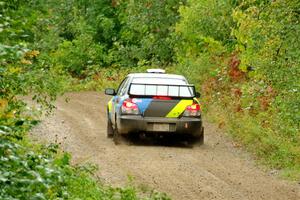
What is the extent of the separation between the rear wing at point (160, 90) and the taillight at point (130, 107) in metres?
0.25

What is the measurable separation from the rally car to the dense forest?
1458 millimetres

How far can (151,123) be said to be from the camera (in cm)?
1692

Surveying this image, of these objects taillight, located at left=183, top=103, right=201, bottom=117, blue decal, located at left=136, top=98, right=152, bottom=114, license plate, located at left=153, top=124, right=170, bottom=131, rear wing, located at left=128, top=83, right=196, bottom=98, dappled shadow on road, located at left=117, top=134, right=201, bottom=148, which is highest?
rear wing, located at left=128, top=83, right=196, bottom=98

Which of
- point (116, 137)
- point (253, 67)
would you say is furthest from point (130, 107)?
point (253, 67)

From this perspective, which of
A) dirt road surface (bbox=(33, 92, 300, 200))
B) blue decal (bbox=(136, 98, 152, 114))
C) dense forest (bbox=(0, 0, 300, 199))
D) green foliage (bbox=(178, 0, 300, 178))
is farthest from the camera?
blue decal (bbox=(136, 98, 152, 114))

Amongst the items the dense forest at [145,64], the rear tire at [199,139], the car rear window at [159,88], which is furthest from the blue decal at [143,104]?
the dense forest at [145,64]

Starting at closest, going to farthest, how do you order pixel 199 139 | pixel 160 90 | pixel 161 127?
pixel 161 127
pixel 160 90
pixel 199 139

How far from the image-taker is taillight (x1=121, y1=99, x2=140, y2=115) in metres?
16.9

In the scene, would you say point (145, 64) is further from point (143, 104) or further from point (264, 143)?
point (143, 104)

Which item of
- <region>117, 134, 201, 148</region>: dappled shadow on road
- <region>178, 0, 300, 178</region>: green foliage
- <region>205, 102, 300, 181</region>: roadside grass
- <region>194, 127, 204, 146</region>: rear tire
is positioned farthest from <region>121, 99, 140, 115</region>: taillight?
<region>205, 102, 300, 181</region>: roadside grass

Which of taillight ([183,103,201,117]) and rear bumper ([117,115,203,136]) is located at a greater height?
taillight ([183,103,201,117])

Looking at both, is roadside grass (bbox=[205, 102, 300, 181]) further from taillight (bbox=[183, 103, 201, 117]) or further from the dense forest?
taillight (bbox=[183, 103, 201, 117])

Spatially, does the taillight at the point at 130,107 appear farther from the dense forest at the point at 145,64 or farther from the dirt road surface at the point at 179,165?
the dense forest at the point at 145,64

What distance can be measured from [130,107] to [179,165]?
2568 millimetres
